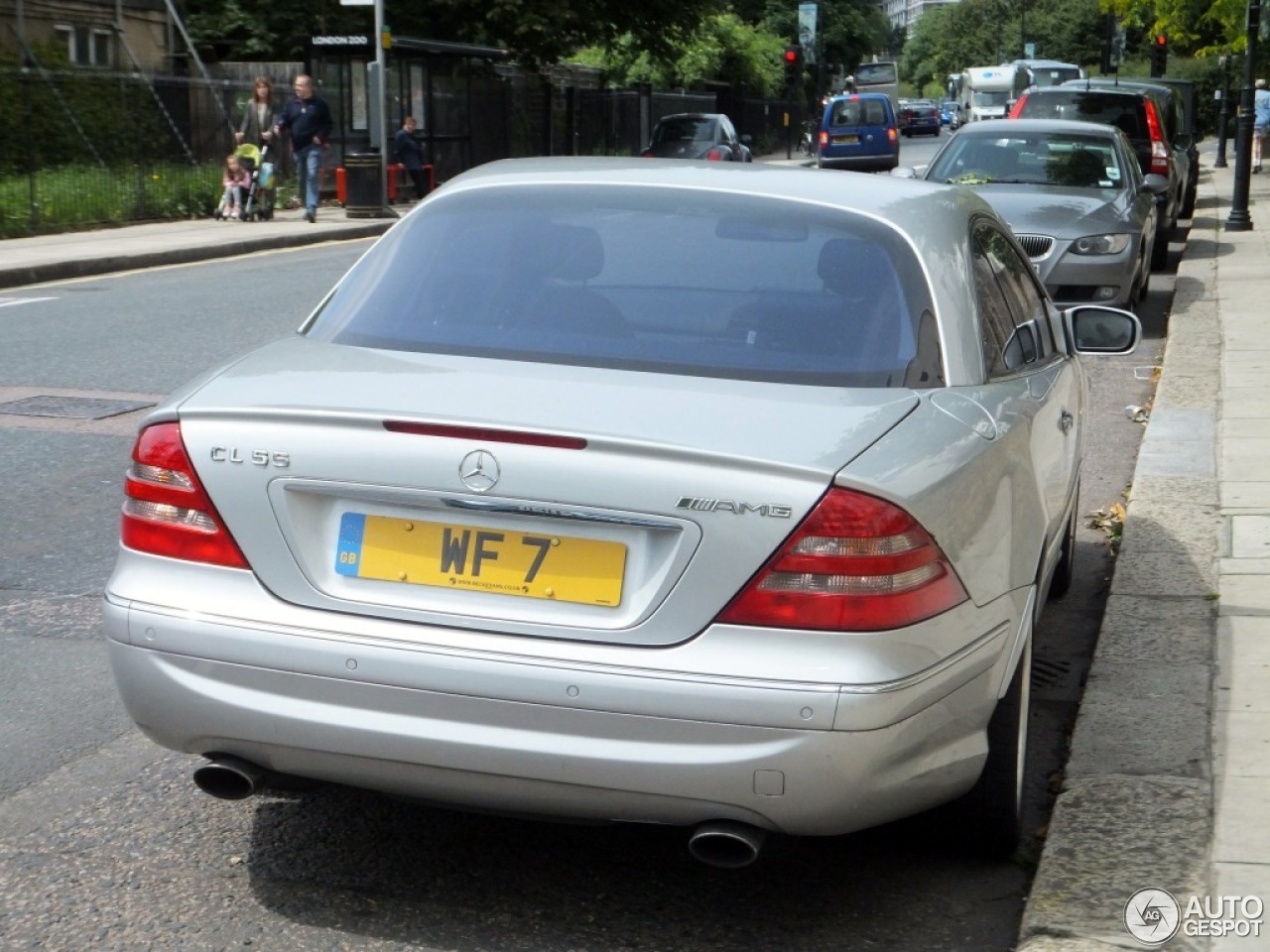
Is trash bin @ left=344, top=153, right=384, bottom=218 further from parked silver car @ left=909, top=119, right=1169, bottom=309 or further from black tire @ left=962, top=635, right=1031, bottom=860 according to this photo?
black tire @ left=962, top=635, right=1031, bottom=860

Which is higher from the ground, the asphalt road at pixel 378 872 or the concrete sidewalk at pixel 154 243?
the asphalt road at pixel 378 872

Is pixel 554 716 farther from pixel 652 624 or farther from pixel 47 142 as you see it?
pixel 47 142

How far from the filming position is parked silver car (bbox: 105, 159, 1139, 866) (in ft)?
10.5

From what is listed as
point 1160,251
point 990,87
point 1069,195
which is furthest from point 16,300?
point 990,87

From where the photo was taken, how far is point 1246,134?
21062 millimetres

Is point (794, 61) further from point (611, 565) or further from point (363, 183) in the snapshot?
point (611, 565)

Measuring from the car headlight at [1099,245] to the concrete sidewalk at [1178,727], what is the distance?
4026 millimetres

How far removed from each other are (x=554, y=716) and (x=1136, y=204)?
11.8 m

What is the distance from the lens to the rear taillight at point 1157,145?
18719 millimetres

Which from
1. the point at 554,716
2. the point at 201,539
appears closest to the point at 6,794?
the point at 201,539

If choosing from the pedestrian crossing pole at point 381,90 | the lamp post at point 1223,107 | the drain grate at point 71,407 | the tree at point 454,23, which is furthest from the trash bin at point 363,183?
the lamp post at point 1223,107

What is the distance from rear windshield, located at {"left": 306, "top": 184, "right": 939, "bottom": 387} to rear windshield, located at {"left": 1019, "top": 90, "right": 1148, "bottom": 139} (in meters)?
16.3

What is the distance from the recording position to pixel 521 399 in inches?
135

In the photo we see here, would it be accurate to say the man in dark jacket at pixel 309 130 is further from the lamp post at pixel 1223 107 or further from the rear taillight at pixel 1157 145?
the lamp post at pixel 1223 107
